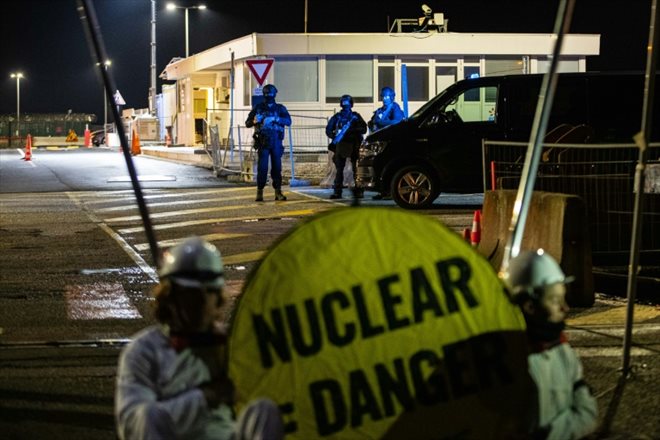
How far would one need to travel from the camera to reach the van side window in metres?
17.5

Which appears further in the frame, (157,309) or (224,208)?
(224,208)

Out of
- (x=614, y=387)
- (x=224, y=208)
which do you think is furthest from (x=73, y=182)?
(x=614, y=387)

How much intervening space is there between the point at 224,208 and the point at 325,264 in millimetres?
13739

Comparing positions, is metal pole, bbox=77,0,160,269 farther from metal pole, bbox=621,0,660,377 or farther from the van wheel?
the van wheel

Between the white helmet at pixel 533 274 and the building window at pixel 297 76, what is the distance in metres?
28.0

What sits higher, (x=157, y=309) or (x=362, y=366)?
(x=157, y=309)

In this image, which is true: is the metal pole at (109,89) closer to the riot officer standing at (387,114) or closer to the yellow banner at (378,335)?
the yellow banner at (378,335)

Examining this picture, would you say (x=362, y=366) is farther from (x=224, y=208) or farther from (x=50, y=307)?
(x=224, y=208)

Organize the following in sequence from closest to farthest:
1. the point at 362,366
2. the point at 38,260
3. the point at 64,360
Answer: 1. the point at 362,366
2. the point at 64,360
3. the point at 38,260

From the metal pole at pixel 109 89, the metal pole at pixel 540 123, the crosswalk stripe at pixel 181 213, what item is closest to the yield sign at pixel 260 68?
the crosswalk stripe at pixel 181 213

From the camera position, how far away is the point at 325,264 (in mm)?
4418

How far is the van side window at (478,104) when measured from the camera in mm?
17453

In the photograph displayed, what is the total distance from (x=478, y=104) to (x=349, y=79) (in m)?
13.2

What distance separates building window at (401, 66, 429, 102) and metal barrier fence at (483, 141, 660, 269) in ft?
70.2
